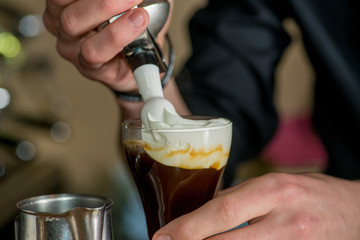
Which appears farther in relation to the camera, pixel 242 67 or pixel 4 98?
pixel 4 98

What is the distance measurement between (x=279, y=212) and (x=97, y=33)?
370mm

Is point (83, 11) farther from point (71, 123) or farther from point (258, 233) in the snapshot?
point (71, 123)

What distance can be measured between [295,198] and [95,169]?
2.19 m

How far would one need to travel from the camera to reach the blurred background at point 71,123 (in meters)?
1.96

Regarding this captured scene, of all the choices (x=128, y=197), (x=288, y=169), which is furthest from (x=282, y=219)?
(x=288, y=169)

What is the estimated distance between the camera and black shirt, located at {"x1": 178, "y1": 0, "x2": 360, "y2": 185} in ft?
4.47

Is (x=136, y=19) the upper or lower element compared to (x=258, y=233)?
upper

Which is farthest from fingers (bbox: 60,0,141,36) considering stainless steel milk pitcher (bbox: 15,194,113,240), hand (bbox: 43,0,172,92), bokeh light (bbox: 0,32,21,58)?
bokeh light (bbox: 0,32,21,58)

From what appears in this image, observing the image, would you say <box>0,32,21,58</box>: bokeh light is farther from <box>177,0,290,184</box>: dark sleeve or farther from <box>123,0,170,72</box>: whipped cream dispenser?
<box>123,0,170,72</box>: whipped cream dispenser

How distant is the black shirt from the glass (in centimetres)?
56

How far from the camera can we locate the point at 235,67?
143 cm

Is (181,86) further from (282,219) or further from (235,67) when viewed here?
(282,219)

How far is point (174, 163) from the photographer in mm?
746

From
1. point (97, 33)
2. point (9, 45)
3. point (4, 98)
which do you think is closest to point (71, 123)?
point (9, 45)
